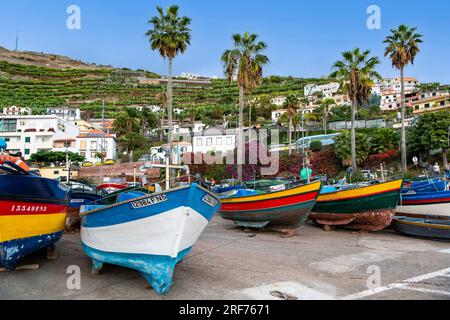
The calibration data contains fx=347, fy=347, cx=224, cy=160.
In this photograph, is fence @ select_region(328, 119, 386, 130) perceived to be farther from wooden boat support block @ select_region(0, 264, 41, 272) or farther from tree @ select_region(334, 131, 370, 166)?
wooden boat support block @ select_region(0, 264, 41, 272)

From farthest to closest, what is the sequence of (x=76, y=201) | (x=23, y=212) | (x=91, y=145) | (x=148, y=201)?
(x=91, y=145), (x=76, y=201), (x=23, y=212), (x=148, y=201)

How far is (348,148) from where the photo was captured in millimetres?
35719

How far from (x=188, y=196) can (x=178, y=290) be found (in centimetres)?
180

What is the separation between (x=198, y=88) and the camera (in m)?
148

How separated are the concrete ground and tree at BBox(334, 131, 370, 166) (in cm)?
2558

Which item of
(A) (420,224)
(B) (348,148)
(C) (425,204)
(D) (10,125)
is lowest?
(A) (420,224)

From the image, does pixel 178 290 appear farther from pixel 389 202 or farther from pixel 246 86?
pixel 246 86

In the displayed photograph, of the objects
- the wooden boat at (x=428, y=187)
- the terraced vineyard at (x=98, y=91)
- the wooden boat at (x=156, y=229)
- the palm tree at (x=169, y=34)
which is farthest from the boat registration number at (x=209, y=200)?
the terraced vineyard at (x=98, y=91)

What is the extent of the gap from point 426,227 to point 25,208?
11419 mm

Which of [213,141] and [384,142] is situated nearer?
[384,142]

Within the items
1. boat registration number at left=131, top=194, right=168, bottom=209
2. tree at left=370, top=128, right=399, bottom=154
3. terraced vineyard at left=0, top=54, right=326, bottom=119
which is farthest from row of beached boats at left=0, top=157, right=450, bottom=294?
terraced vineyard at left=0, top=54, right=326, bottom=119

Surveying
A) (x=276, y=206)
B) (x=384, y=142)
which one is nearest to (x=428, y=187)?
(x=276, y=206)

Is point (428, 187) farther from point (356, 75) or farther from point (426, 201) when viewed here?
point (356, 75)
